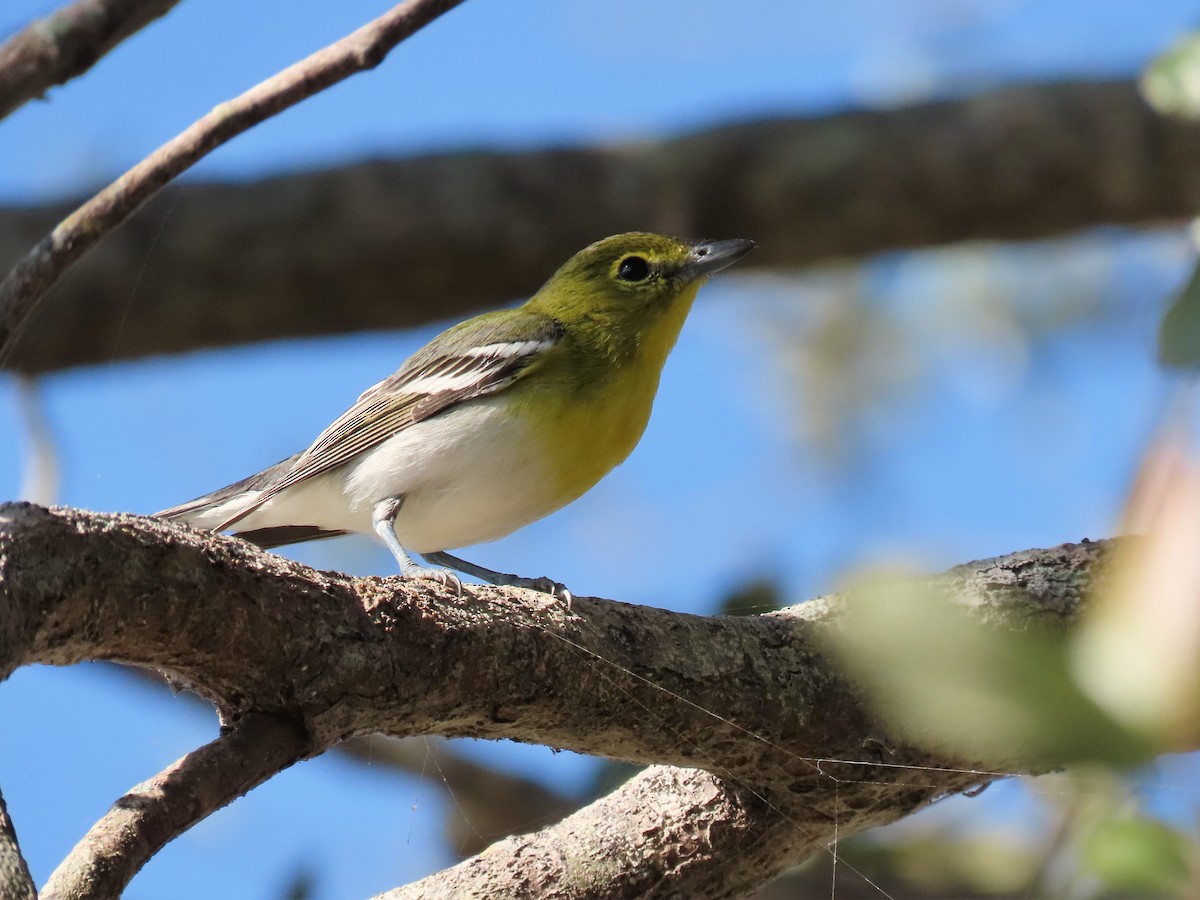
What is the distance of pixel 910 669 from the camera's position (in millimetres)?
977

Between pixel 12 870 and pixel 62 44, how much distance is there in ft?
7.02

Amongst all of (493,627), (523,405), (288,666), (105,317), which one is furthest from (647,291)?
(105,317)

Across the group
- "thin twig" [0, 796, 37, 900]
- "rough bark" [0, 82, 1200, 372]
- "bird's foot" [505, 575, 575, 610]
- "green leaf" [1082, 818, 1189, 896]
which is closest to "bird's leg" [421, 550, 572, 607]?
"bird's foot" [505, 575, 575, 610]

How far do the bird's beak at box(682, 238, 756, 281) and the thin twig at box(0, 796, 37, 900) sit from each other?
11.2 ft

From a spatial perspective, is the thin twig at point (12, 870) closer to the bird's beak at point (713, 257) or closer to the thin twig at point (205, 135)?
the thin twig at point (205, 135)

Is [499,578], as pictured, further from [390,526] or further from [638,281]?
[638,281]

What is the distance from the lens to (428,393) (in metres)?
4.48

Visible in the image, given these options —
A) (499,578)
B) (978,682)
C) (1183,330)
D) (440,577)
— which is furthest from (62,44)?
(978,682)

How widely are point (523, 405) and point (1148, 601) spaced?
3303mm

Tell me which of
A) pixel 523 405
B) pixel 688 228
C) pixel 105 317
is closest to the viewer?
pixel 523 405

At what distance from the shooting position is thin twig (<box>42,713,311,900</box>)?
1.99m

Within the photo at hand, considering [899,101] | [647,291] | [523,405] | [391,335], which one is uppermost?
[899,101]

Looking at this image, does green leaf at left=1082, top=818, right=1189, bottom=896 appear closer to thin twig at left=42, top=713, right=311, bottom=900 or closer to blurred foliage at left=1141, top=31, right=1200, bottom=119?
blurred foliage at left=1141, top=31, right=1200, bottom=119

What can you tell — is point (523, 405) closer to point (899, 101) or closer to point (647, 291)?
point (647, 291)
